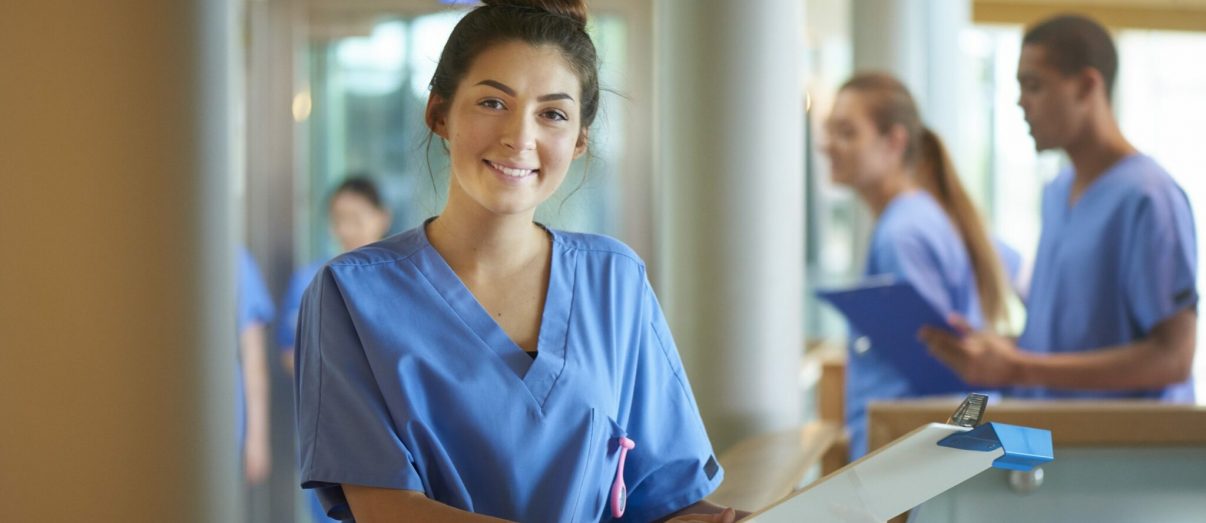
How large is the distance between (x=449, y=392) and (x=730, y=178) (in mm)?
806

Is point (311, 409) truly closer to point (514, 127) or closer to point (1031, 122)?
point (514, 127)

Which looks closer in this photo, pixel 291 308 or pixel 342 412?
pixel 342 412

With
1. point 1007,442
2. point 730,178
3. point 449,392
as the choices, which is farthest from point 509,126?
point 730,178

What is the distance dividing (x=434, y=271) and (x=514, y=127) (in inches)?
6.1

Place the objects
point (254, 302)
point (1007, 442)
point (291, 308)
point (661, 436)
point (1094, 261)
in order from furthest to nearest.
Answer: point (291, 308) → point (254, 302) → point (1094, 261) → point (661, 436) → point (1007, 442)

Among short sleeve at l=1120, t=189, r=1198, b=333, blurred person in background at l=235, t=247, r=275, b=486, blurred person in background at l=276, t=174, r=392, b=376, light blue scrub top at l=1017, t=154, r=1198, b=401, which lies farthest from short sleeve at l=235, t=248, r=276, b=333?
short sleeve at l=1120, t=189, r=1198, b=333

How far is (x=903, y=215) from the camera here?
2.79 m

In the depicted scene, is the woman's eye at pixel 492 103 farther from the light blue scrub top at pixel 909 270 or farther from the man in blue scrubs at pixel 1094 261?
the light blue scrub top at pixel 909 270

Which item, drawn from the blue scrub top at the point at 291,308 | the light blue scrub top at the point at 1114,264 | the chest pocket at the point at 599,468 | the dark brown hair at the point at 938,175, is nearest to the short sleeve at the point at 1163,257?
the light blue scrub top at the point at 1114,264

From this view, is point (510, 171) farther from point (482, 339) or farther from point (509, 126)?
point (482, 339)

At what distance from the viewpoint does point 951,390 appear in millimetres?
2648

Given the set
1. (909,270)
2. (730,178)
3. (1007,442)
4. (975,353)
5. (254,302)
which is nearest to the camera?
(1007,442)

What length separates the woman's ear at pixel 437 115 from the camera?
1.13 m

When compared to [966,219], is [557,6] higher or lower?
higher
